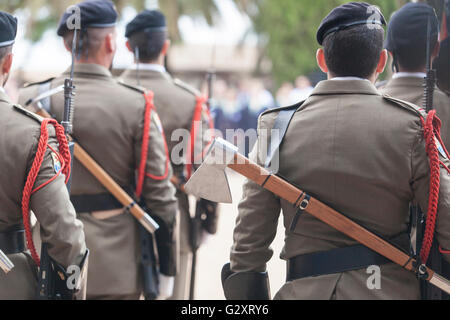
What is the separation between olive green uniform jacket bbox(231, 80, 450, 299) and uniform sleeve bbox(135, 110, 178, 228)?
1204 millimetres

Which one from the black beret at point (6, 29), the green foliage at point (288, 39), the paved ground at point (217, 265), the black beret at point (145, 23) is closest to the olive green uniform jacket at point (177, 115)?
the black beret at point (145, 23)

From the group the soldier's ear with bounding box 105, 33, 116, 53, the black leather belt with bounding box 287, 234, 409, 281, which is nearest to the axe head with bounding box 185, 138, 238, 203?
the black leather belt with bounding box 287, 234, 409, 281

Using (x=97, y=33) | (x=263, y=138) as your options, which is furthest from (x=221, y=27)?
(x=263, y=138)

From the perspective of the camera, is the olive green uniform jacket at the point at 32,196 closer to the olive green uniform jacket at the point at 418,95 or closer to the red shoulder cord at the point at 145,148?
the red shoulder cord at the point at 145,148

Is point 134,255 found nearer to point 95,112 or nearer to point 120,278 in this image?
point 120,278

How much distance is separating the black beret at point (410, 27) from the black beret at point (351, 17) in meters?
0.75

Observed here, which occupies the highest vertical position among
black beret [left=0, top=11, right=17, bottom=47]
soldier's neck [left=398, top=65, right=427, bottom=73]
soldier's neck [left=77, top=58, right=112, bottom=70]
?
black beret [left=0, top=11, right=17, bottom=47]

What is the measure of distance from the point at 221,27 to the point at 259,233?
17.3 meters

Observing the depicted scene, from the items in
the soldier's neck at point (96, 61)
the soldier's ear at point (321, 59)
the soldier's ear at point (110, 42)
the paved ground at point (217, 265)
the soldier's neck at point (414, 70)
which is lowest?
the paved ground at point (217, 265)

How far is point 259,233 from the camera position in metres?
2.53

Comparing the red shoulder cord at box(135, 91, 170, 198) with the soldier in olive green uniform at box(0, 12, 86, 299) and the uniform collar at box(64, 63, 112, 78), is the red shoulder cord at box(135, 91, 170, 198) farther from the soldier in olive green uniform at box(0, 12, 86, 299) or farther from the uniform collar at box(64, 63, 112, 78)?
the soldier in olive green uniform at box(0, 12, 86, 299)

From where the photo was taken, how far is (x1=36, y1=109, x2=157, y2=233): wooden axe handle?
342 cm

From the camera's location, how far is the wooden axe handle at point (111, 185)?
342cm

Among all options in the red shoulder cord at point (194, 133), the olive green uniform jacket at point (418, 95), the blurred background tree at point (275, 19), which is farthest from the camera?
the blurred background tree at point (275, 19)
